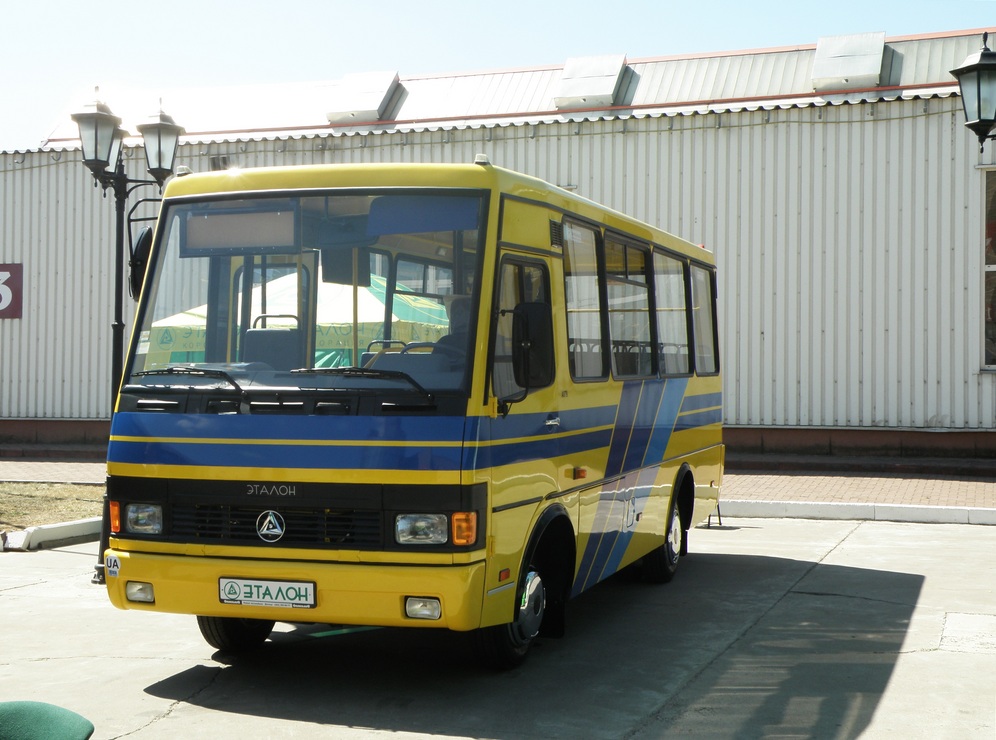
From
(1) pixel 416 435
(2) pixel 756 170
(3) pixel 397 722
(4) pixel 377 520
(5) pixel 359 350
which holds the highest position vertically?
(2) pixel 756 170

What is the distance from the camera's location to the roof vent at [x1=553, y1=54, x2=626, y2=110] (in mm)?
23000

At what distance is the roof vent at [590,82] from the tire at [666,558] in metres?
14.3

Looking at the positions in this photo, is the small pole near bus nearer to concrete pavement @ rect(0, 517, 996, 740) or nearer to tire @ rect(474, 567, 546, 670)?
concrete pavement @ rect(0, 517, 996, 740)

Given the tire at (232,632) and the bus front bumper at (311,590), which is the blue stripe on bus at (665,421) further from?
the bus front bumper at (311,590)

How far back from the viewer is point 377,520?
595 centimetres

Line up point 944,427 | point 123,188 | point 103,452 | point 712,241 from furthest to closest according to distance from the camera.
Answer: point 103,452, point 712,241, point 944,427, point 123,188

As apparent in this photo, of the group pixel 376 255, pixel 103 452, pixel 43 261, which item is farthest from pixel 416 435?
pixel 43 261

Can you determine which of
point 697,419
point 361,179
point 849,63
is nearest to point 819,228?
point 849,63

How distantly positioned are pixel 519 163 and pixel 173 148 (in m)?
9.30

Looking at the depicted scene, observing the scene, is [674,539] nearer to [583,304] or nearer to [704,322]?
[704,322]

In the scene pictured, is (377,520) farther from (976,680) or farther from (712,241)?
(712,241)

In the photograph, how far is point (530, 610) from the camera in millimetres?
6773

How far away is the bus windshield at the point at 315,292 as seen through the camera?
6.17 metres

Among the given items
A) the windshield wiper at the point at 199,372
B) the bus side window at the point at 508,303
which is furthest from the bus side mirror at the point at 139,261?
the bus side window at the point at 508,303
